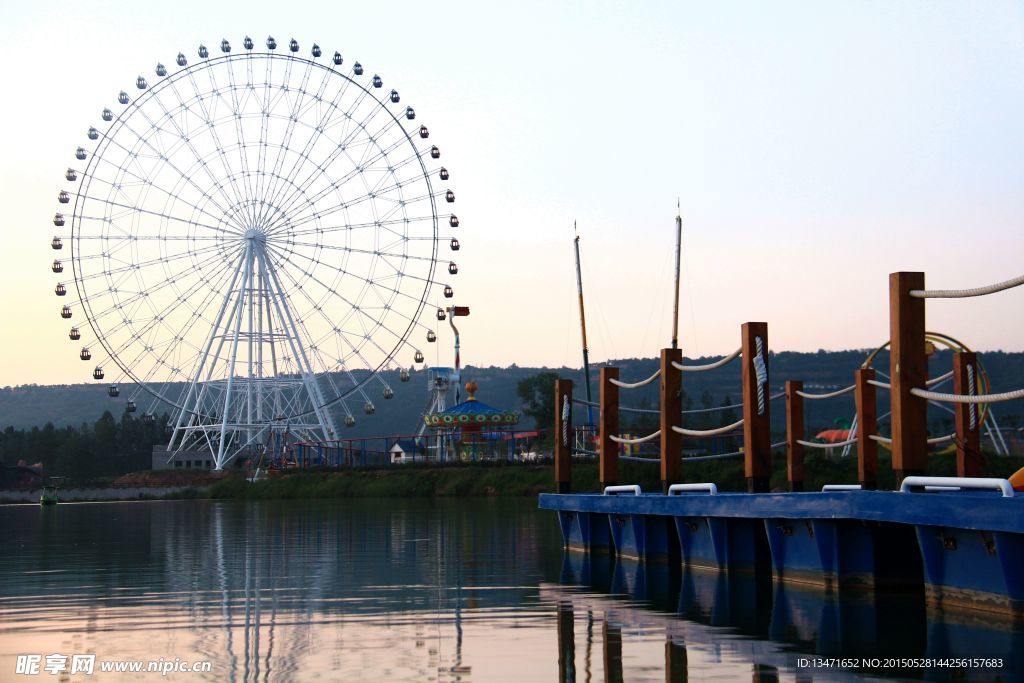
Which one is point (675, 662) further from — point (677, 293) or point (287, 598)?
point (677, 293)

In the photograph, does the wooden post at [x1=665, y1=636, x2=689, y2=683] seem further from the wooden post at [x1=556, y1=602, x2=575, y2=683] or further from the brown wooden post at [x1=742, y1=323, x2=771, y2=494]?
the brown wooden post at [x1=742, y1=323, x2=771, y2=494]

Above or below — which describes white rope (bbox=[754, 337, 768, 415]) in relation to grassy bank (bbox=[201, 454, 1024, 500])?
above

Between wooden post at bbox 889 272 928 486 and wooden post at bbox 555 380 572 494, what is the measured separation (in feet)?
35.9

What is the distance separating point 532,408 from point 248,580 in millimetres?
131270

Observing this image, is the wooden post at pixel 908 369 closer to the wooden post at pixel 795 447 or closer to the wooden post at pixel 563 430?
the wooden post at pixel 795 447

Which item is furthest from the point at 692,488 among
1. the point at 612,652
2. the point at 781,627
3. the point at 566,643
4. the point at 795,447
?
the point at 612,652

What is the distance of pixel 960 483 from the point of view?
12.8 metres

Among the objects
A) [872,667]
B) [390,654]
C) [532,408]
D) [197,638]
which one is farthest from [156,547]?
[532,408]

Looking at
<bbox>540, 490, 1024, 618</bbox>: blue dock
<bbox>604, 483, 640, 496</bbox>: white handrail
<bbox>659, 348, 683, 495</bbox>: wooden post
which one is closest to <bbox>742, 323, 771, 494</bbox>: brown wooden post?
<bbox>540, 490, 1024, 618</bbox>: blue dock

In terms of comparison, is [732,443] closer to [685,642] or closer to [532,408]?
[685,642]

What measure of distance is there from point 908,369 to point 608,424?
9.22 m

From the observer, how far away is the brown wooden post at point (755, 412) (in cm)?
1775

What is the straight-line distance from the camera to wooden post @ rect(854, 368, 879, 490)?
17.1 metres

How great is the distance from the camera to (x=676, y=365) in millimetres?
20250
